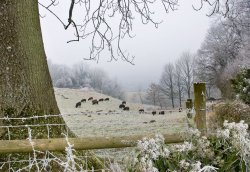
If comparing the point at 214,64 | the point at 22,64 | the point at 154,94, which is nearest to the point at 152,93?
the point at 154,94

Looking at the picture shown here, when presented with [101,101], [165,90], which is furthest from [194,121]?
[165,90]

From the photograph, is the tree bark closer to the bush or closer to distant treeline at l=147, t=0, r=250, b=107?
the bush

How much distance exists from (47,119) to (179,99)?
5352 centimetres

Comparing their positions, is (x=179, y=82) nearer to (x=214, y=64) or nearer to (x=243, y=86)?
(x=214, y=64)

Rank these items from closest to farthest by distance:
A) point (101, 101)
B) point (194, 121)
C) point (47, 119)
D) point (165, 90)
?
point (194, 121) → point (47, 119) → point (101, 101) → point (165, 90)

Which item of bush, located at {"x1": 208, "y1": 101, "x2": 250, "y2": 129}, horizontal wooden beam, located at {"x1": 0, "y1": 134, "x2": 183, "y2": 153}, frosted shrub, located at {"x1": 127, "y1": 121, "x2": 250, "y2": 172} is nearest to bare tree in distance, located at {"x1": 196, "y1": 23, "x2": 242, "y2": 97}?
bush, located at {"x1": 208, "y1": 101, "x2": 250, "y2": 129}

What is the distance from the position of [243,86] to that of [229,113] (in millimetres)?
6093

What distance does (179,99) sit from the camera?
192 feet

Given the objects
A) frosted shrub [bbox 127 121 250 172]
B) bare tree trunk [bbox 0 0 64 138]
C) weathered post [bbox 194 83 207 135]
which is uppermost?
bare tree trunk [bbox 0 0 64 138]

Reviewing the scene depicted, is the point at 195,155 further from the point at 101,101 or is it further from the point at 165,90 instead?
the point at 165,90

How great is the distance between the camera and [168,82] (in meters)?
64.8

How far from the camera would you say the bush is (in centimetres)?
1270

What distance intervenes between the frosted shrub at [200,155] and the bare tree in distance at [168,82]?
185 feet

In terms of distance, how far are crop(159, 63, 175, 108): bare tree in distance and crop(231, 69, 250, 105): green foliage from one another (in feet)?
128
